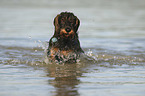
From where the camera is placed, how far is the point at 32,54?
11.5 metres

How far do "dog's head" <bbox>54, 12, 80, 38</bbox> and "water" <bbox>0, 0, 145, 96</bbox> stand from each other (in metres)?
0.75

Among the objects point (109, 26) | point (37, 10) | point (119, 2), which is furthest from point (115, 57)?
point (119, 2)

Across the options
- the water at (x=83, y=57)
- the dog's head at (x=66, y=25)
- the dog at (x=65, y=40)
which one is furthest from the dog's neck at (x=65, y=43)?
the water at (x=83, y=57)

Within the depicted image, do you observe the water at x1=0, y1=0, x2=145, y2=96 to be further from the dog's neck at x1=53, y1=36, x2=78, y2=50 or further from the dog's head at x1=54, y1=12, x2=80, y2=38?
the dog's head at x1=54, y1=12, x2=80, y2=38

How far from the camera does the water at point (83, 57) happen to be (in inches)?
270

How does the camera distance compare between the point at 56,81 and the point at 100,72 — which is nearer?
the point at 56,81

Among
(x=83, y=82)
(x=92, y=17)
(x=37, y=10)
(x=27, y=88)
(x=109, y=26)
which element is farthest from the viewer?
(x=37, y=10)

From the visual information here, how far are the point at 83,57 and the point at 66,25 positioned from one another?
3.68 feet

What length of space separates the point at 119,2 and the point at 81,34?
14.3 metres

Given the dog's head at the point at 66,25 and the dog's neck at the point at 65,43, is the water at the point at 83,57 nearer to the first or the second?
the dog's neck at the point at 65,43

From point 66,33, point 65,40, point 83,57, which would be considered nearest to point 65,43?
point 65,40

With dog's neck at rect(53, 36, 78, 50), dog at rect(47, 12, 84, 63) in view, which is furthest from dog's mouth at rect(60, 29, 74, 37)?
dog's neck at rect(53, 36, 78, 50)

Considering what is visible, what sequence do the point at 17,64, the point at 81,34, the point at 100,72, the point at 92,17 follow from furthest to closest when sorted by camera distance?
the point at 92,17
the point at 81,34
the point at 17,64
the point at 100,72

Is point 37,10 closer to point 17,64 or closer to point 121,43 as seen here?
point 121,43
